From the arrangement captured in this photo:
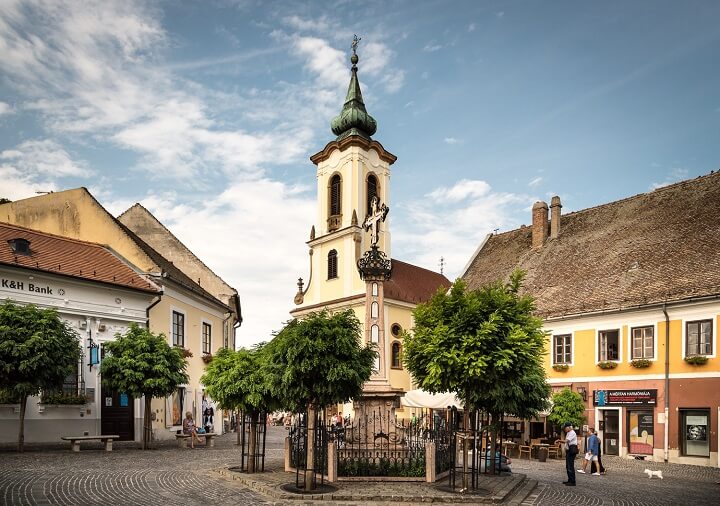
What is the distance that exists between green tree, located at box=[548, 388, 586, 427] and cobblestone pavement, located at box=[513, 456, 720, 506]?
2.34 metres

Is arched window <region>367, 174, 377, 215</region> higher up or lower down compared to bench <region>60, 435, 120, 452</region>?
higher up

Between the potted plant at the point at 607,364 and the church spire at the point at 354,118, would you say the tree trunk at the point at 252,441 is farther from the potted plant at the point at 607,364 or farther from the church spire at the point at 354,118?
the church spire at the point at 354,118

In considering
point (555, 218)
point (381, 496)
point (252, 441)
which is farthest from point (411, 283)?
point (381, 496)

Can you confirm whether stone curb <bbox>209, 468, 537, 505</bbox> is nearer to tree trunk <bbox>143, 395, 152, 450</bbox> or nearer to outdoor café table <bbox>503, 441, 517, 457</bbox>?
tree trunk <bbox>143, 395, 152, 450</bbox>

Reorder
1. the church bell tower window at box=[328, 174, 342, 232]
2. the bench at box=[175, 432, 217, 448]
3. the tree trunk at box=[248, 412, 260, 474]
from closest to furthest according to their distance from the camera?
the tree trunk at box=[248, 412, 260, 474] < the bench at box=[175, 432, 217, 448] < the church bell tower window at box=[328, 174, 342, 232]

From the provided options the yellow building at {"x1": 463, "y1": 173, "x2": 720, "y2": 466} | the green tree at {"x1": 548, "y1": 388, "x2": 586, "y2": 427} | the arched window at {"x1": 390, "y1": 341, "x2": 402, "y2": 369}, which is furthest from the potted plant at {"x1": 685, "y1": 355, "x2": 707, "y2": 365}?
the arched window at {"x1": 390, "y1": 341, "x2": 402, "y2": 369}

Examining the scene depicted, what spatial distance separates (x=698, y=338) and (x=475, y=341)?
14950 millimetres

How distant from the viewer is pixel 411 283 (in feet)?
168

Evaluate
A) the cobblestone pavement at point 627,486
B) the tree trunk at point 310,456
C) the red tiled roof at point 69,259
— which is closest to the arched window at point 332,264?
the red tiled roof at point 69,259

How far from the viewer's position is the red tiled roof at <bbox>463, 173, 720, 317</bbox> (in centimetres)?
2705

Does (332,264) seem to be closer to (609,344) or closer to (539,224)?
(539,224)

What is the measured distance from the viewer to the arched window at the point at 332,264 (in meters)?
49.1

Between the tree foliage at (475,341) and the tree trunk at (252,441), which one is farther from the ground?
the tree foliage at (475,341)

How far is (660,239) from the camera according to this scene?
29688mm
